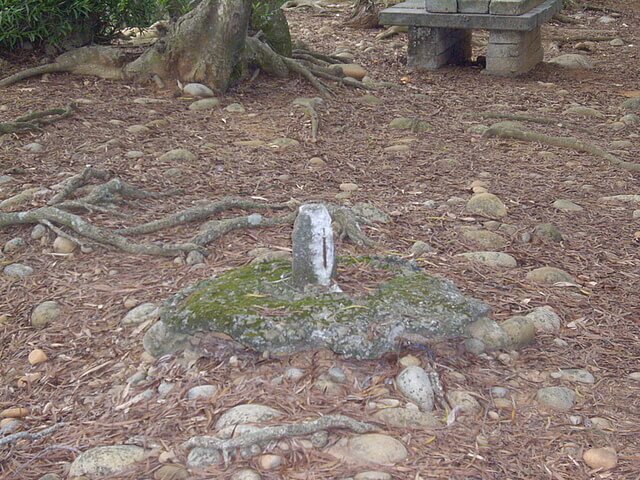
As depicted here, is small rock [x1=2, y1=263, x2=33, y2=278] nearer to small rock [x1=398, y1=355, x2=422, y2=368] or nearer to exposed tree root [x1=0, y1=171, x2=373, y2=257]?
exposed tree root [x1=0, y1=171, x2=373, y2=257]

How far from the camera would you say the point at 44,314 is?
3527mm

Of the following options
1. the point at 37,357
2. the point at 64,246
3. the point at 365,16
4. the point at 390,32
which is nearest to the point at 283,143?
the point at 64,246

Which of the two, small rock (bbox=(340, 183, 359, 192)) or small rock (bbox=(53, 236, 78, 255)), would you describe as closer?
small rock (bbox=(53, 236, 78, 255))

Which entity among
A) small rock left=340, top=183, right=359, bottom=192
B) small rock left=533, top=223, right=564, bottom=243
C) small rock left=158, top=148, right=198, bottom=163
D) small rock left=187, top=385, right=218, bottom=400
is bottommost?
small rock left=533, top=223, right=564, bottom=243

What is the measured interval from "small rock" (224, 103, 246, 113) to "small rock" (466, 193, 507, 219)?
239 cm

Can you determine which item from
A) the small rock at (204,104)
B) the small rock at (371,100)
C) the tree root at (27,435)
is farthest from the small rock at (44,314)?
the small rock at (371,100)

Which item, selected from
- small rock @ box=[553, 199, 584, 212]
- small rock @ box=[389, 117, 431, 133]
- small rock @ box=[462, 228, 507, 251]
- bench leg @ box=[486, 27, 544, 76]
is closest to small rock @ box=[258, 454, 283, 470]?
small rock @ box=[462, 228, 507, 251]

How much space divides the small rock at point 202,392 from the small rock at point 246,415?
0.43ft

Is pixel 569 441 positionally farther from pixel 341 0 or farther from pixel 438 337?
pixel 341 0

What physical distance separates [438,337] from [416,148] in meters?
2.98

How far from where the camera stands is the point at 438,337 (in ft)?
10.0

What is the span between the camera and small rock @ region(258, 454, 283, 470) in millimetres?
2547

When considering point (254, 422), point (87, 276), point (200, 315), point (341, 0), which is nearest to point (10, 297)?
point (87, 276)

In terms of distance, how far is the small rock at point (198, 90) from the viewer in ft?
21.8
